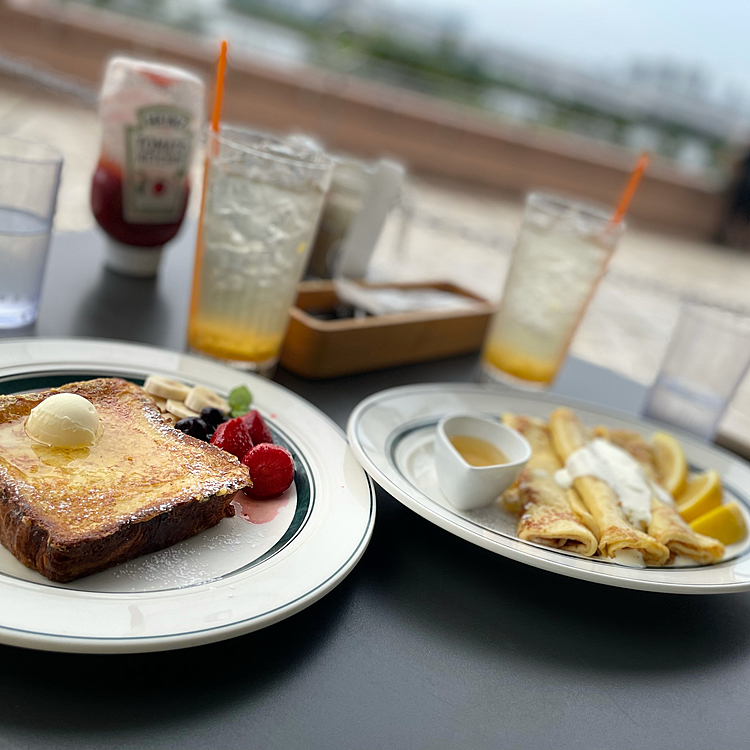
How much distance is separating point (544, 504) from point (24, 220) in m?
0.86

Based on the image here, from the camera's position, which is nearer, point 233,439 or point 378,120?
point 233,439

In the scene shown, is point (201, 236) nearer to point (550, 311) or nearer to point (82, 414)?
point (82, 414)

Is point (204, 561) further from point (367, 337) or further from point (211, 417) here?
point (367, 337)

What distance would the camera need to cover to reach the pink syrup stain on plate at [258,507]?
835mm

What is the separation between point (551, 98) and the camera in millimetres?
8211

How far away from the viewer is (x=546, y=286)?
140cm

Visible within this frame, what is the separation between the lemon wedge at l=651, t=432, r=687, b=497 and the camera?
3.71 ft

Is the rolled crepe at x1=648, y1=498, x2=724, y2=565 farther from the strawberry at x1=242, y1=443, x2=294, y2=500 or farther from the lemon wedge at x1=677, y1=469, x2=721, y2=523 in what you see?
the strawberry at x1=242, y1=443, x2=294, y2=500

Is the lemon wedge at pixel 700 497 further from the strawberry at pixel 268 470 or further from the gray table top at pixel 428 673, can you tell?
the strawberry at pixel 268 470

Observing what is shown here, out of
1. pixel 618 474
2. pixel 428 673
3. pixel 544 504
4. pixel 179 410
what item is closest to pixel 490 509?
pixel 544 504

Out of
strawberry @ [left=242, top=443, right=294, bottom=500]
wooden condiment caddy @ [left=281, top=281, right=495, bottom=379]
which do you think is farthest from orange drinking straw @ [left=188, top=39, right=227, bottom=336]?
strawberry @ [left=242, top=443, right=294, bottom=500]

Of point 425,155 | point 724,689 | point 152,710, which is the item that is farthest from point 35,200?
point 425,155

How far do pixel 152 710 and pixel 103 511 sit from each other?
197 mm

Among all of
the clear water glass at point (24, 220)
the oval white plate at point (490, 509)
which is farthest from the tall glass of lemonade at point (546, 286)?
the clear water glass at point (24, 220)
